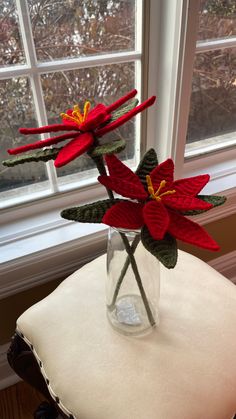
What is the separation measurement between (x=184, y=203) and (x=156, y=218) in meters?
0.05

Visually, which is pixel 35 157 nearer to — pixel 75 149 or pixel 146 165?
pixel 75 149

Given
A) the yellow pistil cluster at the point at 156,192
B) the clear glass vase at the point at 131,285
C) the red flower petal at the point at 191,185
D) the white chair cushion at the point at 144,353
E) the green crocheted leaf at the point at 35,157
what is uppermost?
the green crocheted leaf at the point at 35,157

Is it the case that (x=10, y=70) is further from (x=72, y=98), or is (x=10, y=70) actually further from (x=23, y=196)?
(x=23, y=196)

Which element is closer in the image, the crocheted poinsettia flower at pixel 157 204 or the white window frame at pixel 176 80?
the crocheted poinsettia flower at pixel 157 204

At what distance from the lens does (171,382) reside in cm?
61

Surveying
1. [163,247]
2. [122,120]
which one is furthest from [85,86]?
[163,247]

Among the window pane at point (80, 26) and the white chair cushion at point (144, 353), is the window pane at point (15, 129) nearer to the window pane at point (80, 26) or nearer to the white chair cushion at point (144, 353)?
the window pane at point (80, 26)

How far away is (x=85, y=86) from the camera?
3.05ft

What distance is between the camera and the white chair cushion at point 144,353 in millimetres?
595

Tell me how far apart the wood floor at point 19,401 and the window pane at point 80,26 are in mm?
997

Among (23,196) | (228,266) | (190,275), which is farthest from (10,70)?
(228,266)

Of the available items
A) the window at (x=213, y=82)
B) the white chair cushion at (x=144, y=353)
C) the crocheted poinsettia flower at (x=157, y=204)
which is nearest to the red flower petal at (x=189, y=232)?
the crocheted poinsettia flower at (x=157, y=204)

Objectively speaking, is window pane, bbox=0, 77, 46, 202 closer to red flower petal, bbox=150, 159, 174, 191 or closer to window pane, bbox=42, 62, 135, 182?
window pane, bbox=42, 62, 135, 182

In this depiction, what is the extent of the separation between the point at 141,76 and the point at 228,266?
32.3 inches
